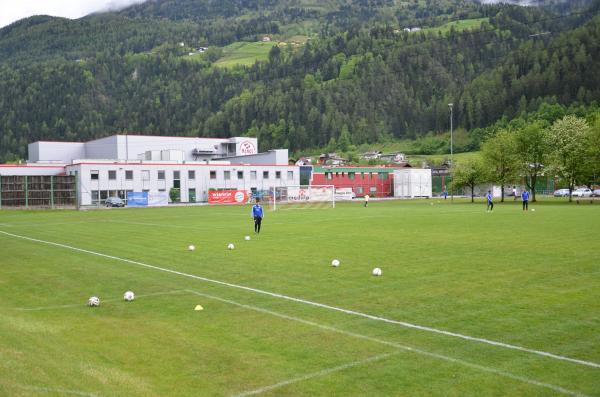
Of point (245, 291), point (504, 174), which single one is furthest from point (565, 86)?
point (245, 291)

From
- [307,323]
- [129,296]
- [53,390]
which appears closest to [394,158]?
[129,296]

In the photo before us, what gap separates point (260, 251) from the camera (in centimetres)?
2336

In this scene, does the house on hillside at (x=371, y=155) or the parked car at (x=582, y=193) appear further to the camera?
the house on hillside at (x=371, y=155)

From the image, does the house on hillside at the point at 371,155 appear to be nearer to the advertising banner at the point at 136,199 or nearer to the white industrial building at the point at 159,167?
the white industrial building at the point at 159,167

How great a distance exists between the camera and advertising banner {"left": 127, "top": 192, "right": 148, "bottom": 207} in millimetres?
86188

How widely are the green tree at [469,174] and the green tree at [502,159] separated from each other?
122 centimetres

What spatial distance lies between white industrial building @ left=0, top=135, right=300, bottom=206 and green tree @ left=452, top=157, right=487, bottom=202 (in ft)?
107

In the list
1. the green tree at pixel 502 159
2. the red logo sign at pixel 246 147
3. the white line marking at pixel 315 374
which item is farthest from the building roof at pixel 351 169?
the white line marking at pixel 315 374

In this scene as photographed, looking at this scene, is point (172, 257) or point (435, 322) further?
point (172, 257)

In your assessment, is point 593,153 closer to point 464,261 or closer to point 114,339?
point 464,261

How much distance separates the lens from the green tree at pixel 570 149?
2948 inches

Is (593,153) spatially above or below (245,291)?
above

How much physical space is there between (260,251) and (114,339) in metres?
13.1

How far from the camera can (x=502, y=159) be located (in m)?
82.1
